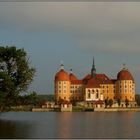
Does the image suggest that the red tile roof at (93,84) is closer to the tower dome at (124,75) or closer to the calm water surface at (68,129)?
the tower dome at (124,75)

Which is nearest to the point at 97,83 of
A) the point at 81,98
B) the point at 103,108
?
the point at 81,98

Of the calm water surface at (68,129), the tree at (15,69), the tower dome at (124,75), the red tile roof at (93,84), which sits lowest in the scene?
A: the calm water surface at (68,129)

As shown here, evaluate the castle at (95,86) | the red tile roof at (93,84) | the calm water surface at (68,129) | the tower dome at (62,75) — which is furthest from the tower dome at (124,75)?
the calm water surface at (68,129)

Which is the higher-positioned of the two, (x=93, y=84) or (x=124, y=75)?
(x=124, y=75)

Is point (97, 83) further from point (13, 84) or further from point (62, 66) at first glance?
point (13, 84)

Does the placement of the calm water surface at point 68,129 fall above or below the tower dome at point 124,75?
below

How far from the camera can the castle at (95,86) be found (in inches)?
2783

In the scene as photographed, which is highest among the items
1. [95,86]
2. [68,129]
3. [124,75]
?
[124,75]

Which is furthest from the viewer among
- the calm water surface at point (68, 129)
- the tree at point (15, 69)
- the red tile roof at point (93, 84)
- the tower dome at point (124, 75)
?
the tower dome at point (124, 75)

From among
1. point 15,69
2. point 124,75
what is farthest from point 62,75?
point 15,69

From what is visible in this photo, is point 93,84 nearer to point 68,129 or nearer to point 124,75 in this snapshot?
point 124,75

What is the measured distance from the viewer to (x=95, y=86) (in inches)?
2766

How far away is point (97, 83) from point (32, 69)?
1859 inches

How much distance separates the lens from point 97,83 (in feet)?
231
